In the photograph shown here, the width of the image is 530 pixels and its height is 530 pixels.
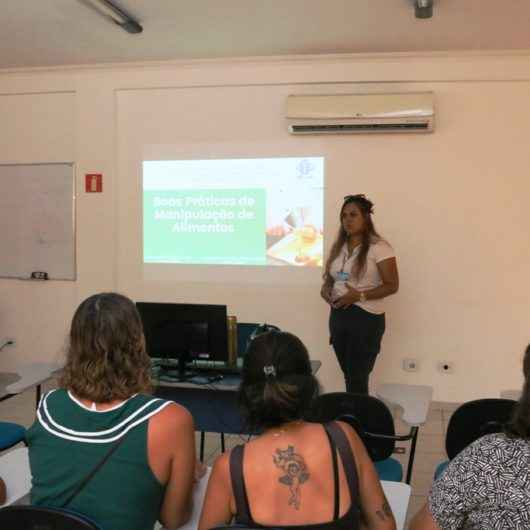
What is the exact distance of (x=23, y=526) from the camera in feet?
4.45

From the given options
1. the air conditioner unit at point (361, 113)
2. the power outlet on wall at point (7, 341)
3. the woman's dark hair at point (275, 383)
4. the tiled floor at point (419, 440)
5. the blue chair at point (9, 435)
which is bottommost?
the tiled floor at point (419, 440)

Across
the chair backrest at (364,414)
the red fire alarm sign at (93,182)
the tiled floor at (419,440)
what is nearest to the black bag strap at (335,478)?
the chair backrest at (364,414)

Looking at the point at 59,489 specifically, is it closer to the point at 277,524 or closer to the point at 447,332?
the point at 277,524

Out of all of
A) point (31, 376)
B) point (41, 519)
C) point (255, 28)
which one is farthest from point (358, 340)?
point (41, 519)

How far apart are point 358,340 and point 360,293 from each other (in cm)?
30

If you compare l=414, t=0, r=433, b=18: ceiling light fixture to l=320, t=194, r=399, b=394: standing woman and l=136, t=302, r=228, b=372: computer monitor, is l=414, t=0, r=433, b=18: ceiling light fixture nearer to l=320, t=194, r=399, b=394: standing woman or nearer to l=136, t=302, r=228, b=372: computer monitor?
l=320, t=194, r=399, b=394: standing woman

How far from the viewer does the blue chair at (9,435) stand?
9.35 feet

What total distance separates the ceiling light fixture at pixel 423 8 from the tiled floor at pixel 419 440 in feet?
9.16

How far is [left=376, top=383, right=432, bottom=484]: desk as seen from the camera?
2.50 meters

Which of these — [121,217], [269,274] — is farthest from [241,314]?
[121,217]

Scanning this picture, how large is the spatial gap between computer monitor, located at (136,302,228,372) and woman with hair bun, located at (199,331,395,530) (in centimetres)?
157

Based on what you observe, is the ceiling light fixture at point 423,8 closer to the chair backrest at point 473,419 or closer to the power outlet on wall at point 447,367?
the chair backrest at point 473,419

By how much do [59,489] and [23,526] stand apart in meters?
0.18

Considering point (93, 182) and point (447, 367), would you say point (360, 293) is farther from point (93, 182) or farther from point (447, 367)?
Result: point (93, 182)
